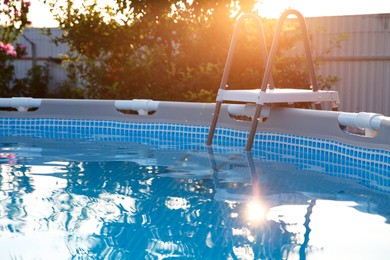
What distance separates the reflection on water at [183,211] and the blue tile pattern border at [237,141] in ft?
0.96

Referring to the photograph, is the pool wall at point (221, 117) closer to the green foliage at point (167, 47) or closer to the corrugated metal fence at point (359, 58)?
the green foliage at point (167, 47)

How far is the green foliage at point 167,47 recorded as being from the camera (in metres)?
7.71

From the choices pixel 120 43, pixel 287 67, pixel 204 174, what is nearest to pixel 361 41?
pixel 287 67

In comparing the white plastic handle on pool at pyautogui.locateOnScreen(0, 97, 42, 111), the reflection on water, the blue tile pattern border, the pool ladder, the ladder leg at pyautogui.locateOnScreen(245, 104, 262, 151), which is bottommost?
the reflection on water

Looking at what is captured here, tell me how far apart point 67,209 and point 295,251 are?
3.91 feet

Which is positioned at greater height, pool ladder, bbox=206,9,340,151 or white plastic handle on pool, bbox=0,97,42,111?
pool ladder, bbox=206,9,340,151

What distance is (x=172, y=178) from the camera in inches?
166

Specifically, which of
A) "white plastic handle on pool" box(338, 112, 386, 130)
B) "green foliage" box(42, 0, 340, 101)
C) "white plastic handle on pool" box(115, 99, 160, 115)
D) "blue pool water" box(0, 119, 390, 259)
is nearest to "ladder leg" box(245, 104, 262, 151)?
"blue pool water" box(0, 119, 390, 259)

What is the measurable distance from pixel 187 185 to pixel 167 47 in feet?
15.1

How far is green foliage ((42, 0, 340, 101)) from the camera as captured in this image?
304 inches

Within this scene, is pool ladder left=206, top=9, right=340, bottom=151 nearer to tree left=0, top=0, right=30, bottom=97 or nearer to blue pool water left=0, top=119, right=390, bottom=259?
blue pool water left=0, top=119, right=390, bottom=259

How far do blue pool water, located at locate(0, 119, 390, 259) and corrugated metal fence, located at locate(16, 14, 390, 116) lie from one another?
9.98 feet

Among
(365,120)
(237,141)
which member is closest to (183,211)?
(365,120)

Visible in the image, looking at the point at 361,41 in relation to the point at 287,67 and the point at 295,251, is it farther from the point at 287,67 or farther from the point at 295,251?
the point at 295,251
